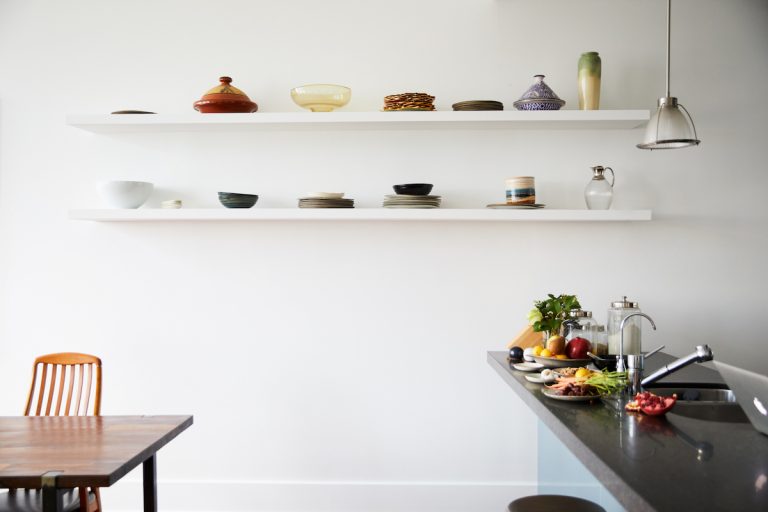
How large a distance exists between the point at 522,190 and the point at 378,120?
77cm

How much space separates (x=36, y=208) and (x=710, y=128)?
3488 mm

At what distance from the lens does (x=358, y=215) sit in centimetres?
323

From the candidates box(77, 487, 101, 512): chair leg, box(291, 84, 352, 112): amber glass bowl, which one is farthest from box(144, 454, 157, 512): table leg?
box(291, 84, 352, 112): amber glass bowl

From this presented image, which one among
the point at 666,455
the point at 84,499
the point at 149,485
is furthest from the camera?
the point at 149,485

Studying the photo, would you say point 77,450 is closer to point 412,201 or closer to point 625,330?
point 412,201

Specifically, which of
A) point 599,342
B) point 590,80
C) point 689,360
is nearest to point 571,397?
point 689,360

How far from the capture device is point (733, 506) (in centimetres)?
117

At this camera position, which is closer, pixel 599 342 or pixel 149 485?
pixel 149 485

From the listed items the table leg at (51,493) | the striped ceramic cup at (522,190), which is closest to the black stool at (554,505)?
the table leg at (51,493)

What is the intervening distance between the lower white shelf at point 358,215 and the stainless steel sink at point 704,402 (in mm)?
1107

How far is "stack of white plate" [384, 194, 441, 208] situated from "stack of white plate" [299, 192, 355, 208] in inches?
8.1

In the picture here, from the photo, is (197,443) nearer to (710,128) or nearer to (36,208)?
(36,208)

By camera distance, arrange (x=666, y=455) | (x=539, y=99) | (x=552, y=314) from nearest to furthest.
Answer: (x=666, y=455), (x=552, y=314), (x=539, y=99)

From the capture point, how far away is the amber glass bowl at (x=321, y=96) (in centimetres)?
325
